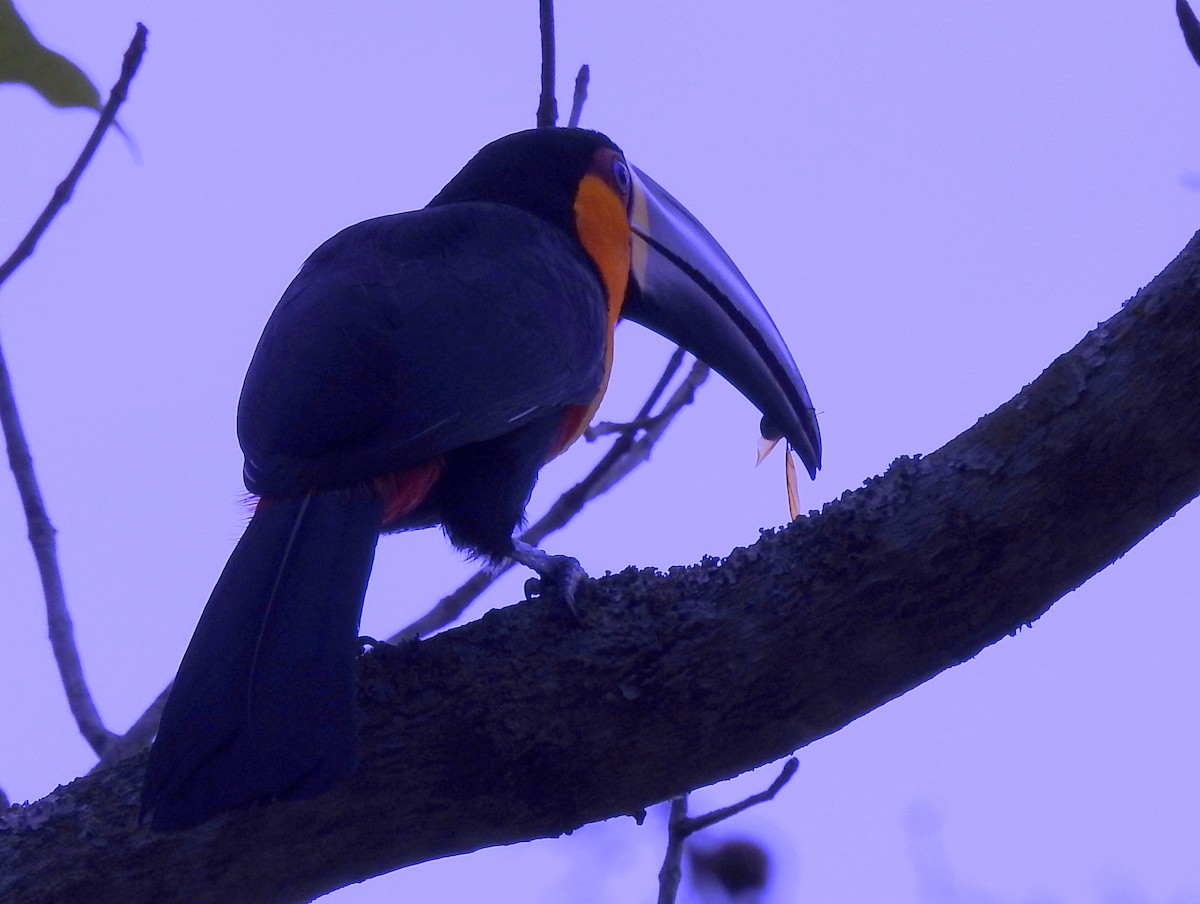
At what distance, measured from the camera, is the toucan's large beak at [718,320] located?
3521 mm

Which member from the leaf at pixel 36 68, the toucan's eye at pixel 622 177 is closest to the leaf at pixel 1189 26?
the leaf at pixel 36 68

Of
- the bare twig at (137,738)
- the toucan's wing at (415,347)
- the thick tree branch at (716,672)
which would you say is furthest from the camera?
the bare twig at (137,738)

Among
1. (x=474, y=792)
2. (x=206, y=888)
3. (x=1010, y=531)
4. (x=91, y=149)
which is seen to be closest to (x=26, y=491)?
(x=91, y=149)

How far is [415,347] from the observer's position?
251cm

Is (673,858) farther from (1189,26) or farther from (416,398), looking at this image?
(1189,26)

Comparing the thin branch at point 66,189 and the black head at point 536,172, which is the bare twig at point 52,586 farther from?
the black head at point 536,172

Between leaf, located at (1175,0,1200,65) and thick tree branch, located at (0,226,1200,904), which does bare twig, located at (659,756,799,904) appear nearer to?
thick tree branch, located at (0,226,1200,904)

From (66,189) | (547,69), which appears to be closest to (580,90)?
(547,69)

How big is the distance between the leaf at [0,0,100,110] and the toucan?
0.54 metres

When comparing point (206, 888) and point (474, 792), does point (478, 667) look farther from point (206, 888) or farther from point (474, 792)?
point (206, 888)

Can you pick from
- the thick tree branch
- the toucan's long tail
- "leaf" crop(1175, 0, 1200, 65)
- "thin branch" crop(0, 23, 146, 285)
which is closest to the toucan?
the toucan's long tail

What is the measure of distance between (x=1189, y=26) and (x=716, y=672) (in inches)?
42.6

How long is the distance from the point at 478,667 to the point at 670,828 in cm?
45

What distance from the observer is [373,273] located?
2.75 meters
